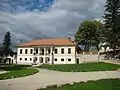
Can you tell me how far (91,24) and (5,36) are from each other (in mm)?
39546

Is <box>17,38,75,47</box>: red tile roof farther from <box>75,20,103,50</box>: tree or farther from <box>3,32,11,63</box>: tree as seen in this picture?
<box>3,32,11,63</box>: tree

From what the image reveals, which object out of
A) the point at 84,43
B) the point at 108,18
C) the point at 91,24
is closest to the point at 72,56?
the point at 84,43

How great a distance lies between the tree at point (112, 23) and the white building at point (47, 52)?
54.8ft

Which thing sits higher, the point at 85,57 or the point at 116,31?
the point at 116,31

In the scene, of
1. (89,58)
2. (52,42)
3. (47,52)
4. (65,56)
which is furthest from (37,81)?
(52,42)

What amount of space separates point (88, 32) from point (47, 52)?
547 inches

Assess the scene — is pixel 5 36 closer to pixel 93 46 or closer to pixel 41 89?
pixel 93 46

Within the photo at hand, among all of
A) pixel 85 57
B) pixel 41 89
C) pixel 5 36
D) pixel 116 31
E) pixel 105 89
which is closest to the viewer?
pixel 105 89

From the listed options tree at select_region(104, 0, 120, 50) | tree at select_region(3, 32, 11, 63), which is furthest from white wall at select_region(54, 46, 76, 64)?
tree at select_region(3, 32, 11, 63)

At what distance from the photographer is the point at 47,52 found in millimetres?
69062

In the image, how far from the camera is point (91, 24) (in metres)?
69.1

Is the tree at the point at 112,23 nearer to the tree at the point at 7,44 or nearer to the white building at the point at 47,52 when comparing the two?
the white building at the point at 47,52

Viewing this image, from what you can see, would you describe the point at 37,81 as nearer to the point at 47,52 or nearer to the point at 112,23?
the point at 112,23

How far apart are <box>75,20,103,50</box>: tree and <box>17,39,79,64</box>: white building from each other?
3387 millimetres
